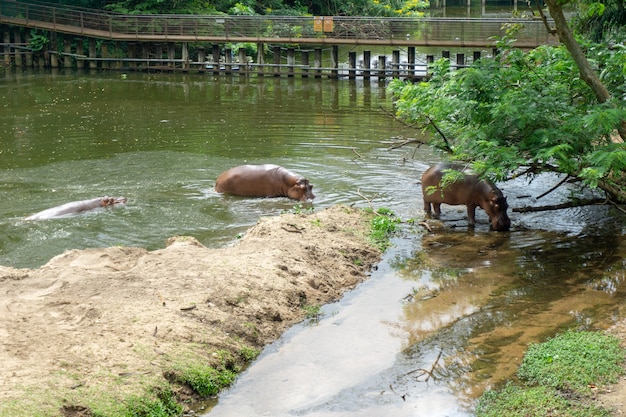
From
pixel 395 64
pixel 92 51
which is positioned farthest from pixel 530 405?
pixel 92 51

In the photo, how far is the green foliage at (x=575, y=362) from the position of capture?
6.43 meters

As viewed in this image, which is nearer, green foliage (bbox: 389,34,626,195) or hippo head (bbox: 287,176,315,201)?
green foliage (bbox: 389,34,626,195)

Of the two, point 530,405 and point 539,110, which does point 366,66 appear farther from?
point 530,405

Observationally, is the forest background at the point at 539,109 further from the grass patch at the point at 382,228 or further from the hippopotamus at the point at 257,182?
the hippopotamus at the point at 257,182

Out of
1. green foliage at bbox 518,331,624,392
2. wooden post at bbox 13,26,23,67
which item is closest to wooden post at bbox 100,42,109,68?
wooden post at bbox 13,26,23,67

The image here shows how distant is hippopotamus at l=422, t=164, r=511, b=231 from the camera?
431 inches

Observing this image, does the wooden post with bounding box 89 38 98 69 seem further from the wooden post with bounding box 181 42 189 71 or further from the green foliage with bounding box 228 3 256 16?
the green foliage with bounding box 228 3 256 16

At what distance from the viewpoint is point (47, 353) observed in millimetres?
6484

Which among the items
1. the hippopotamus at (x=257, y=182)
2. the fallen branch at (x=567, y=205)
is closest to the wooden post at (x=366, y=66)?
the hippopotamus at (x=257, y=182)

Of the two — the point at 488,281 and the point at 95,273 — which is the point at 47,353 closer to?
the point at 95,273

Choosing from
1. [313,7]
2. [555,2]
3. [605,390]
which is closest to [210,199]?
[555,2]

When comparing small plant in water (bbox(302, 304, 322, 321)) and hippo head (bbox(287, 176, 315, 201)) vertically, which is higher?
hippo head (bbox(287, 176, 315, 201))

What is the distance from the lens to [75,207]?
1219 cm

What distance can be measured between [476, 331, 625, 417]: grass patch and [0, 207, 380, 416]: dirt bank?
7.75 feet
